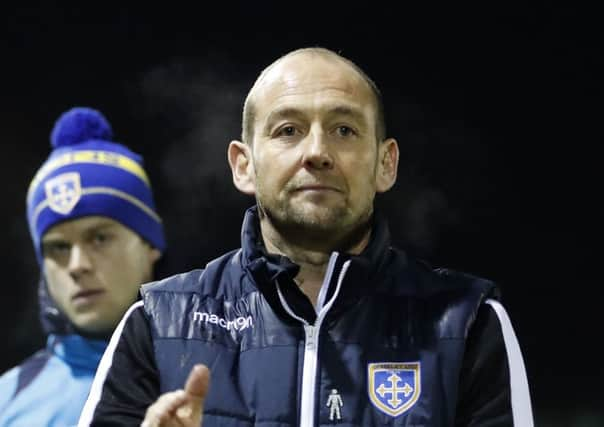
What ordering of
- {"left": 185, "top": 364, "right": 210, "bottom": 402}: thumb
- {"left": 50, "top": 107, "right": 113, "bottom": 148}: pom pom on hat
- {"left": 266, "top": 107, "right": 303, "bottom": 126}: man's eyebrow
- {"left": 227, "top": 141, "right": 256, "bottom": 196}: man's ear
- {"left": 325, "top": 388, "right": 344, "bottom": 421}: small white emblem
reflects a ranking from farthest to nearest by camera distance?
1. {"left": 50, "top": 107, "right": 113, "bottom": 148}: pom pom on hat
2. {"left": 227, "top": 141, "right": 256, "bottom": 196}: man's ear
3. {"left": 266, "top": 107, "right": 303, "bottom": 126}: man's eyebrow
4. {"left": 325, "top": 388, "right": 344, "bottom": 421}: small white emblem
5. {"left": 185, "top": 364, "right": 210, "bottom": 402}: thumb

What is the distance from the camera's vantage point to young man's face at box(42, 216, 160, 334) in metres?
2.78

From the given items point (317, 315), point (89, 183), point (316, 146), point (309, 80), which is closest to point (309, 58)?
point (309, 80)

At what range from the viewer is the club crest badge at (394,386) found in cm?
132

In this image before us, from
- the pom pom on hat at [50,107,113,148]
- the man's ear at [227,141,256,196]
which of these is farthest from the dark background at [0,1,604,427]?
the man's ear at [227,141,256,196]

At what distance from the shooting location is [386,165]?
1577 millimetres

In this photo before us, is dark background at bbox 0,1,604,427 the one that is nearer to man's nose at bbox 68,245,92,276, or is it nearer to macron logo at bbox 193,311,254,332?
man's nose at bbox 68,245,92,276

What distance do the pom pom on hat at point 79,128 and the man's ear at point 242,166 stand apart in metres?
1.41

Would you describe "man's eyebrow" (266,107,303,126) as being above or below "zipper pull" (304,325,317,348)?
above

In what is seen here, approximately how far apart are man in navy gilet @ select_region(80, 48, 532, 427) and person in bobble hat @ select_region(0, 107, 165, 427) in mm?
1344

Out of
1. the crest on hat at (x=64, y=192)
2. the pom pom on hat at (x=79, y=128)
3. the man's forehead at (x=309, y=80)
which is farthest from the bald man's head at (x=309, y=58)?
the pom pom on hat at (x=79, y=128)

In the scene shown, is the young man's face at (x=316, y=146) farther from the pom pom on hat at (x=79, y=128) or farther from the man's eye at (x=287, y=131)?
the pom pom on hat at (x=79, y=128)

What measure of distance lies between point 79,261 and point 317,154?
1538 millimetres

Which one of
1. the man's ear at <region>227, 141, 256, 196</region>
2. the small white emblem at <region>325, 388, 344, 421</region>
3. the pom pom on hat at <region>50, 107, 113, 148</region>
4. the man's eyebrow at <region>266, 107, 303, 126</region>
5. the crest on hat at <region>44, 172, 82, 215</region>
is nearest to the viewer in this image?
the small white emblem at <region>325, 388, 344, 421</region>

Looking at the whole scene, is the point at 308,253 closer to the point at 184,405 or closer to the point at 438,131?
the point at 184,405
